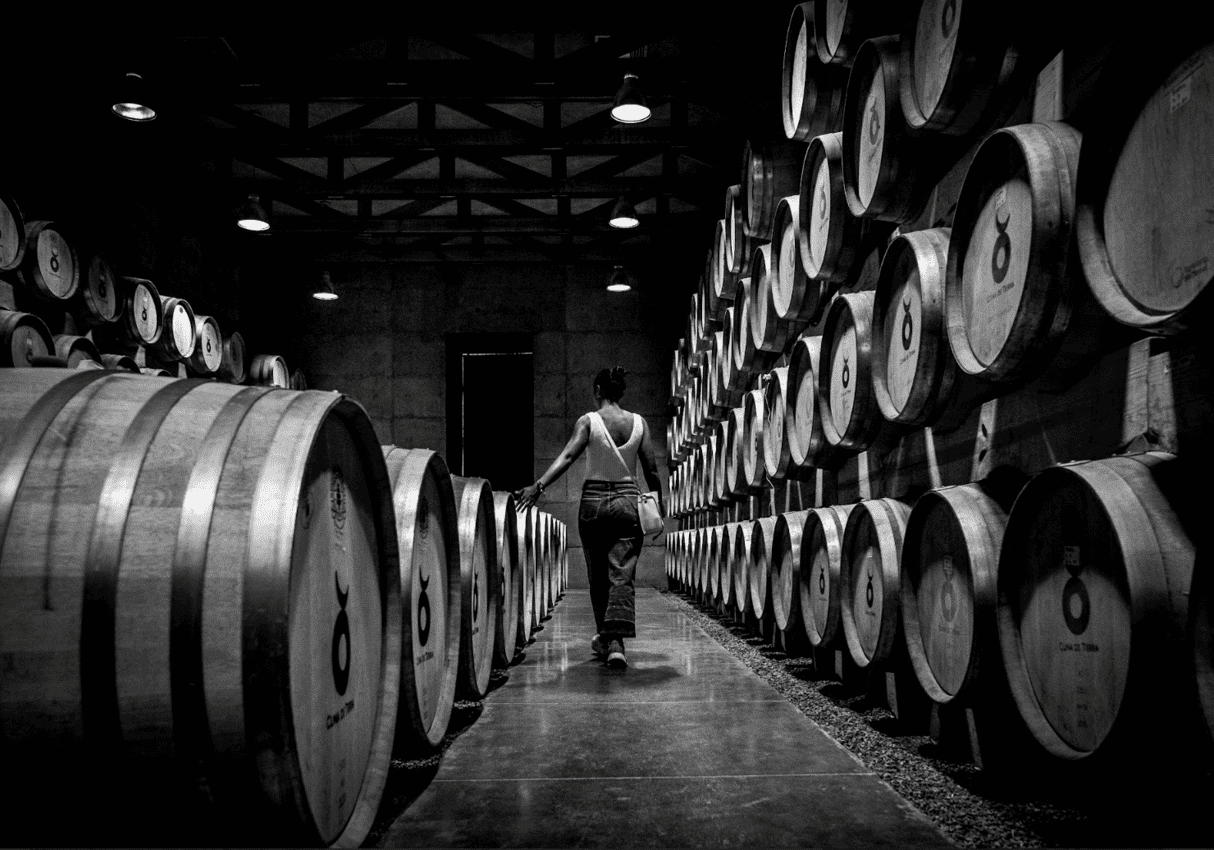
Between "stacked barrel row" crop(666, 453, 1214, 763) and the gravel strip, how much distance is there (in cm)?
12

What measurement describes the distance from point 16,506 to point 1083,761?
2.18 meters

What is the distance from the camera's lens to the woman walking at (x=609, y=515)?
16.4 ft

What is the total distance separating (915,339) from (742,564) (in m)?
3.70

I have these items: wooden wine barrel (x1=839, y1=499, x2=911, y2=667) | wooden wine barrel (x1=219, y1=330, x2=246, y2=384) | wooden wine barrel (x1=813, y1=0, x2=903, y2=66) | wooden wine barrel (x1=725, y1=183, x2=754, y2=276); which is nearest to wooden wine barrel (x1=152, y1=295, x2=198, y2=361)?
wooden wine barrel (x1=219, y1=330, x2=246, y2=384)

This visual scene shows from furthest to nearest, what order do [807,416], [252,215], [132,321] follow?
[252,215]
[132,321]
[807,416]

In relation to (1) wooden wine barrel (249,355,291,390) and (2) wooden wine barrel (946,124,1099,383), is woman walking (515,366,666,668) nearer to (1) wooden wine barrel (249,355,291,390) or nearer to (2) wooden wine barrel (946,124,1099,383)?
(2) wooden wine barrel (946,124,1099,383)

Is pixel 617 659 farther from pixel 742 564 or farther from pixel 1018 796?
pixel 1018 796

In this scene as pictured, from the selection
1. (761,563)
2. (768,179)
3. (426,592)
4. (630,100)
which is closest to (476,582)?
(426,592)

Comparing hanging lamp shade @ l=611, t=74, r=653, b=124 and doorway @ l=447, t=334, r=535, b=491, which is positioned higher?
hanging lamp shade @ l=611, t=74, r=653, b=124

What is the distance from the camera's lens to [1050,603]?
6.63 feet

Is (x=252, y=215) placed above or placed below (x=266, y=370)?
above

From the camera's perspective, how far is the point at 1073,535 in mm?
1911

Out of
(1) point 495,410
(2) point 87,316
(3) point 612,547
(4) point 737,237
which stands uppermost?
(4) point 737,237

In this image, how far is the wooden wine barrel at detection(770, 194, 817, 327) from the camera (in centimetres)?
487
